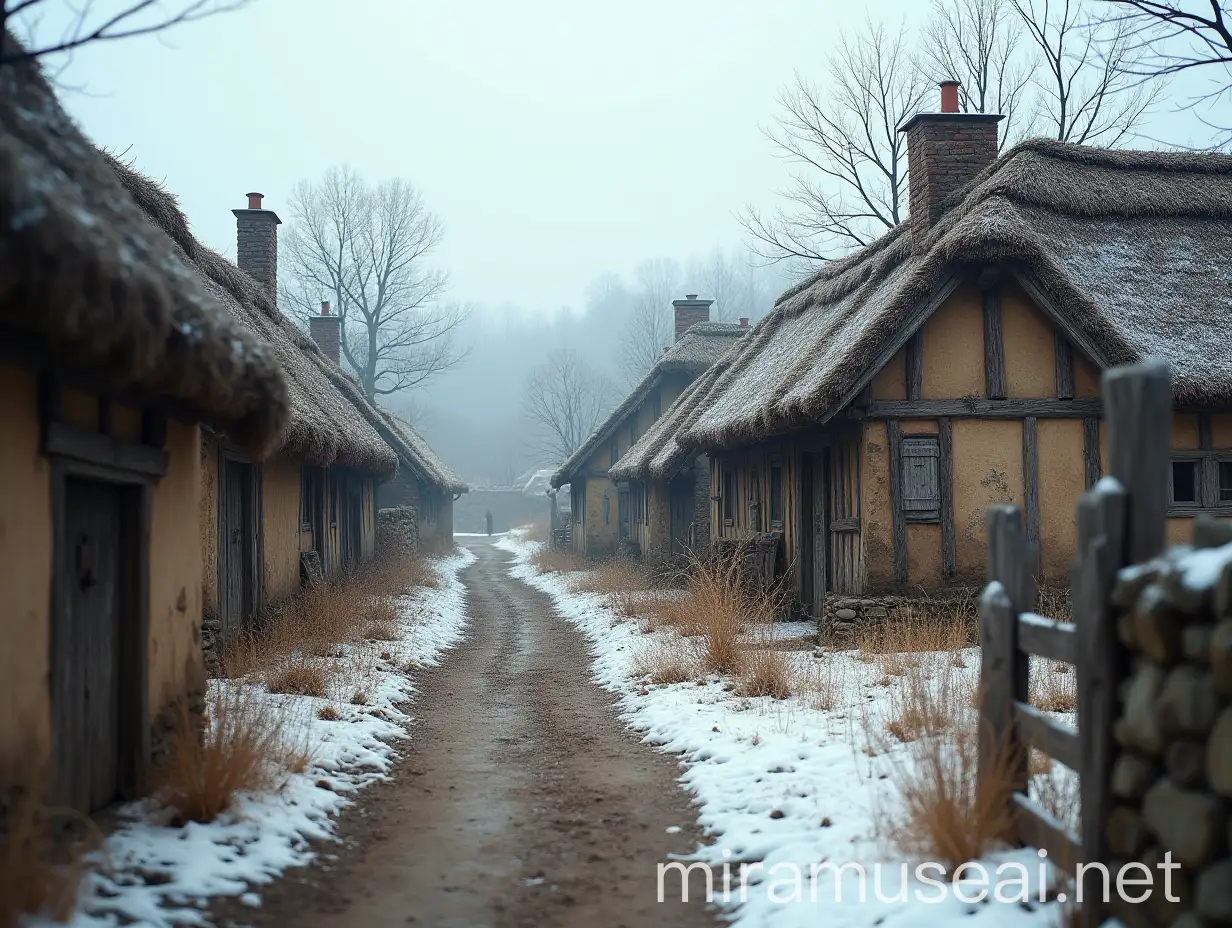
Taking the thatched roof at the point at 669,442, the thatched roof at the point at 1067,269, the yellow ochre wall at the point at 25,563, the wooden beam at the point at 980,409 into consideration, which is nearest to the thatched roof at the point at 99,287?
the yellow ochre wall at the point at 25,563

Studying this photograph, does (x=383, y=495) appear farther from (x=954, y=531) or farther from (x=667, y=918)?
(x=667, y=918)

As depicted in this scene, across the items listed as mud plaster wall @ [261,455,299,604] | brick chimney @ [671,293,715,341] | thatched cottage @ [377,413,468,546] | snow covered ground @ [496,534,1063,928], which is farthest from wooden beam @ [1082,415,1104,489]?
brick chimney @ [671,293,715,341]

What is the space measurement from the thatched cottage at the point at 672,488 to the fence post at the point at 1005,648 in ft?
47.3

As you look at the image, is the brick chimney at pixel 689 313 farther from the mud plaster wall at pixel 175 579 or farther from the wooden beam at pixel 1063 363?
the mud plaster wall at pixel 175 579

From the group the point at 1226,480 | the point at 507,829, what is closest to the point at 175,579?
the point at 507,829

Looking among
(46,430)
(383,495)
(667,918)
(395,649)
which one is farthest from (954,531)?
(383,495)

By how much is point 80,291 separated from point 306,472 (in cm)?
1110

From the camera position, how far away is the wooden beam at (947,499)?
37.2ft

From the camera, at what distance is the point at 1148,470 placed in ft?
11.5

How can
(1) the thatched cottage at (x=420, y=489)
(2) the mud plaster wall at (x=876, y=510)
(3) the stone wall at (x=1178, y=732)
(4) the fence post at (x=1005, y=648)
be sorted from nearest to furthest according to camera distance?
(3) the stone wall at (x=1178, y=732), (4) the fence post at (x=1005, y=648), (2) the mud plaster wall at (x=876, y=510), (1) the thatched cottage at (x=420, y=489)

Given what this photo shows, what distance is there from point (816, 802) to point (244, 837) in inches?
112

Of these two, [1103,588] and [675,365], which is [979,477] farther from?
[675,365]

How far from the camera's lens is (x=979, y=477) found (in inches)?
451

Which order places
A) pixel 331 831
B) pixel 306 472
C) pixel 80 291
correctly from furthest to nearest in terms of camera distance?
pixel 306 472, pixel 331 831, pixel 80 291
